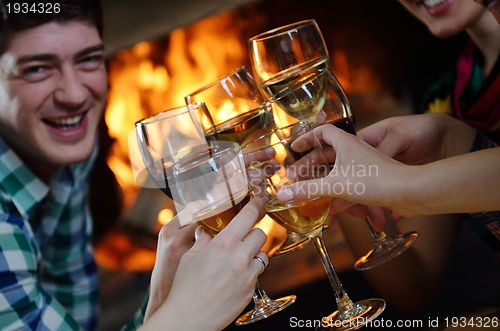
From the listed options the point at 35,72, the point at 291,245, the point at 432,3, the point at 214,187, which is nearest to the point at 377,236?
the point at 291,245

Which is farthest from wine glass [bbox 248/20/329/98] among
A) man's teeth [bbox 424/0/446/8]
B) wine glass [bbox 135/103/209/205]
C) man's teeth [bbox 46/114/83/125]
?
man's teeth [bbox 46/114/83/125]

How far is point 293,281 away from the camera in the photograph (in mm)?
1182

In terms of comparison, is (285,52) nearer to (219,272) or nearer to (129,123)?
(219,272)

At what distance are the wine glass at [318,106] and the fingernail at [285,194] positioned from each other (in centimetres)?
17

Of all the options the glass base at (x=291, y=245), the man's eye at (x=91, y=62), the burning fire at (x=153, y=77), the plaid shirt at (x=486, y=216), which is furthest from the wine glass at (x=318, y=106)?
the burning fire at (x=153, y=77)

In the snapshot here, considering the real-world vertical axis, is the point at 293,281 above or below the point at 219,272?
→ below

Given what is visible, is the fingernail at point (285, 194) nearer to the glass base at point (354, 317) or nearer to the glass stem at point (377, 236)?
the glass base at point (354, 317)

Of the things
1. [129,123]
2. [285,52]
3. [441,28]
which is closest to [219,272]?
[285,52]

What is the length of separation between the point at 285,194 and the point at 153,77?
5.51 feet

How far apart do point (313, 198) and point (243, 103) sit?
0.29 metres

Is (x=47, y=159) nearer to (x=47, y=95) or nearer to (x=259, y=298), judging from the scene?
(x=47, y=95)

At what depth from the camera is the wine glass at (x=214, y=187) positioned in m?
0.61

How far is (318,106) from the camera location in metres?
0.74

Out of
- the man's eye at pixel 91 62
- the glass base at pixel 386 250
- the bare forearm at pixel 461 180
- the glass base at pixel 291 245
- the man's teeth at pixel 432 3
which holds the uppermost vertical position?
the man's eye at pixel 91 62
